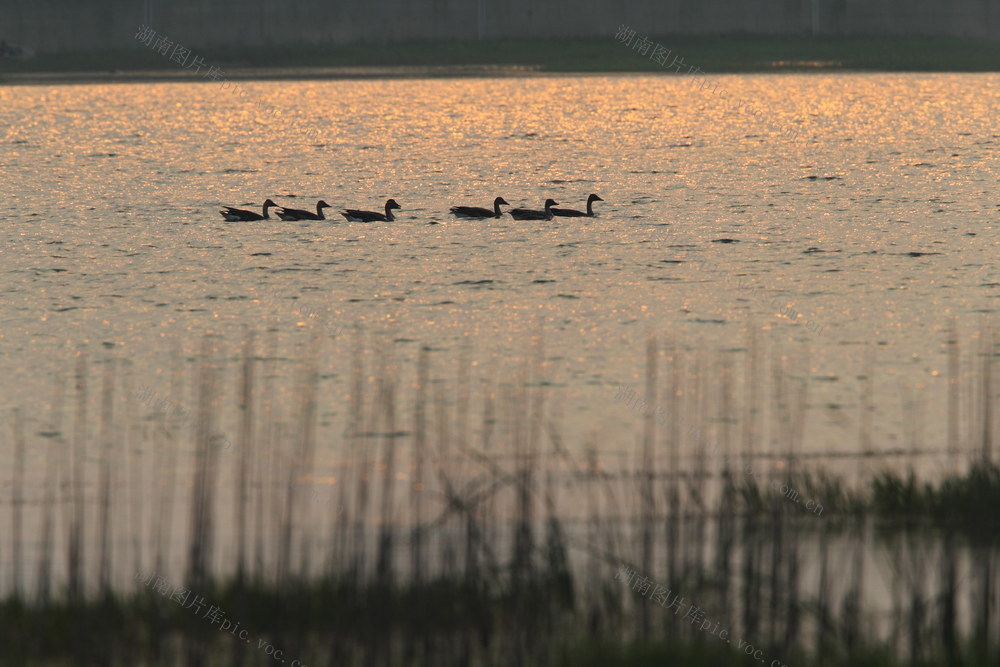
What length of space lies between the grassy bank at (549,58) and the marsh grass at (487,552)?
79281 mm

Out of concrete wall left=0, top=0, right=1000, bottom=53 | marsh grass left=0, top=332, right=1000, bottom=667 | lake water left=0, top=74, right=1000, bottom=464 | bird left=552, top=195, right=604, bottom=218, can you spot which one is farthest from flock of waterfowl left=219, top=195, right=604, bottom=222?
concrete wall left=0, top=0, right=1000, bottom=53

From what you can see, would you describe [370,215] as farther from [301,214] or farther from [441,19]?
[441,19]

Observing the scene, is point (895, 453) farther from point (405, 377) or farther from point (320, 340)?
point (320, 340)

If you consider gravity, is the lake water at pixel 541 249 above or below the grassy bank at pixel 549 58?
below

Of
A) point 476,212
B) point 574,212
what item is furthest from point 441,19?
point 476,212

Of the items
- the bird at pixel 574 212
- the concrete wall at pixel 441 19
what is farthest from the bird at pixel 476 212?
the concrete wall at pixel 441 19

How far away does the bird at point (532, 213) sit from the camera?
33344 mm

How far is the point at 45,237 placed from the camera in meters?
30.6

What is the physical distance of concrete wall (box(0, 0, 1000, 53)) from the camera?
315 ft

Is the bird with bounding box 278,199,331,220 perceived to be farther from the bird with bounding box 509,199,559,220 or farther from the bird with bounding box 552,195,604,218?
the bird with bounding box 552,195,604,218

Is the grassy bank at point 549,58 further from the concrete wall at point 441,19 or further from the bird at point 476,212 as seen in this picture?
the bird at point 476,212

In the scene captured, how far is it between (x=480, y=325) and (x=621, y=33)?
247ft

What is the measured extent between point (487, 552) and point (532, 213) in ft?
79.5

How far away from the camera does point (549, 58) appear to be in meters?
94.4
